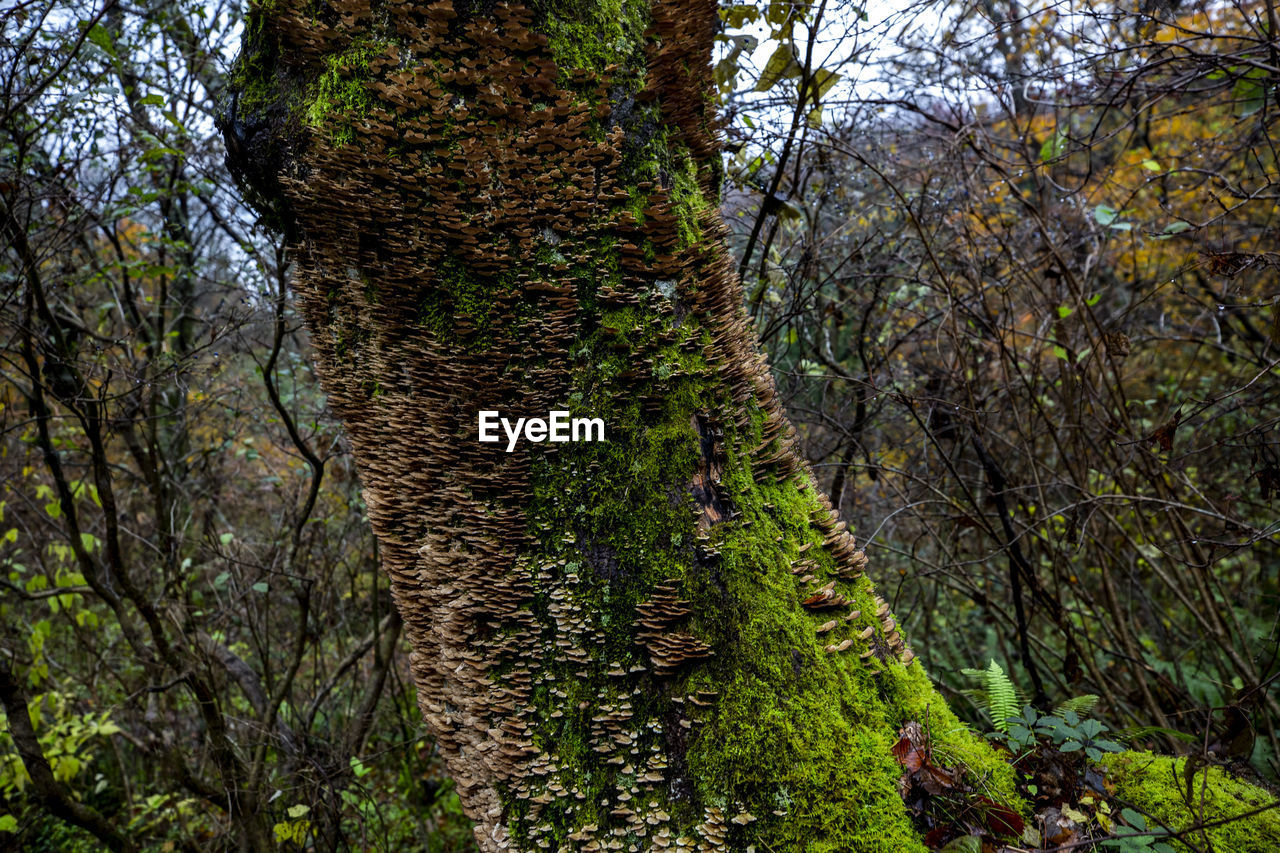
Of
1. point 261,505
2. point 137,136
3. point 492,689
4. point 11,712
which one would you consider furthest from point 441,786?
point 137,136

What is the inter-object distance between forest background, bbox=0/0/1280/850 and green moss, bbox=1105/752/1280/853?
0.12m

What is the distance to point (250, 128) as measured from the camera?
1835 mm

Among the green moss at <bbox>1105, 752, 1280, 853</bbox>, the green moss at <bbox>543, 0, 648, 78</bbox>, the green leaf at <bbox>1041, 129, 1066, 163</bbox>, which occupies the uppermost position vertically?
the green leaf at <bbox>1041, 129, 1066, 163</bbox>

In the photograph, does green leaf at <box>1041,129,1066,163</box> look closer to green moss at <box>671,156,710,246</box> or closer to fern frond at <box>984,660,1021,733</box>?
green moss at <box>671,156,710,246</box>

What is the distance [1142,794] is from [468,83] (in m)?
2.48

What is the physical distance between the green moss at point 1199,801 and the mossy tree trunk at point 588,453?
0.36 m

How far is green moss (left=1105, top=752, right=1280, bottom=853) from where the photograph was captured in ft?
5.28

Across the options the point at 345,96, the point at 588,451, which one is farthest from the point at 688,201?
the point at 345,96

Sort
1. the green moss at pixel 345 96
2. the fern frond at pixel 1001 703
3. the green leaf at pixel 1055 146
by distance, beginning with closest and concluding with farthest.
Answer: the green moss at pixel 345 96
the fern frond at pixel 1001 703
the green leaf at pixel 1055 146

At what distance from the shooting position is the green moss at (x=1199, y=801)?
5.28 feet

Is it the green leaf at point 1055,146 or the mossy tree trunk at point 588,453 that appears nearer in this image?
the mossy tree trunk at point 588,453

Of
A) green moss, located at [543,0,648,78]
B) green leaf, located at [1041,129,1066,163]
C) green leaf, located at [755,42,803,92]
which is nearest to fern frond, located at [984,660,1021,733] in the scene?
green moss, located at [543,0,648,78]

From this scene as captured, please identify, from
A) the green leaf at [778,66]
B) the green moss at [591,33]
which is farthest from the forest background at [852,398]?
the green moss at [591,33]

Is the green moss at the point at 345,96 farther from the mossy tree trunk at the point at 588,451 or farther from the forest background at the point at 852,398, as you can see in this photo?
the forest background at the point at 852,398
